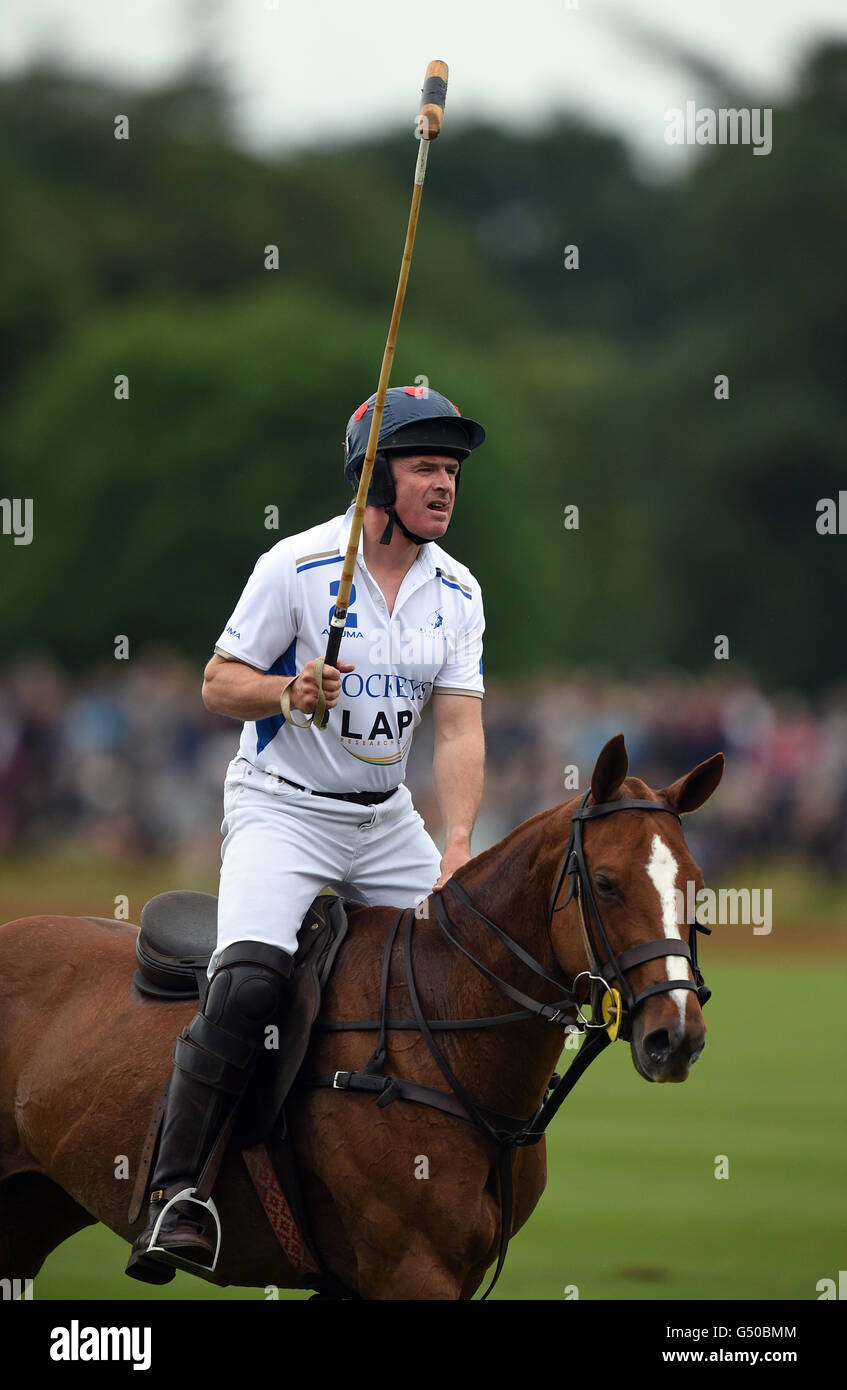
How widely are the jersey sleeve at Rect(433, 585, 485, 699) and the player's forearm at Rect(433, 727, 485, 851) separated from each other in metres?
0.13

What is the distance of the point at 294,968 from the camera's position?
5301 millimetres

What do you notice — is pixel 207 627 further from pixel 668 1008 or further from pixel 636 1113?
pixel 668 1008

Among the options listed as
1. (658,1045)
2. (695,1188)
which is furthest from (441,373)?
(658,1045)

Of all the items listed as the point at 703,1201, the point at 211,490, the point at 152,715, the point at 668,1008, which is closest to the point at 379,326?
Answer: the point at 211,490

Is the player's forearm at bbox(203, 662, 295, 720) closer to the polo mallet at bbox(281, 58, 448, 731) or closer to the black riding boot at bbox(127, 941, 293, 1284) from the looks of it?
the polo mallet at bbox(281, 58, 448, 731)

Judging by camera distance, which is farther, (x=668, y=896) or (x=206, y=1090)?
(x=206, y=1090)

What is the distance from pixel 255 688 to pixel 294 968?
0.80 meters

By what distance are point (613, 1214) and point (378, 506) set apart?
16.8ft

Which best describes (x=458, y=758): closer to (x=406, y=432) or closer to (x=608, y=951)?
(x=406, y=432)

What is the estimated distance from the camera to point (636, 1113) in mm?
12461

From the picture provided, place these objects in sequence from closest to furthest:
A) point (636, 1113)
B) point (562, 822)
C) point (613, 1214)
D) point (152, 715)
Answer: point (562, 822)
point (613, 1214)
point (636, 1113)
point (152, 715)

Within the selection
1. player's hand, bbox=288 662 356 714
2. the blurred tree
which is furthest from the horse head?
the blurred tree

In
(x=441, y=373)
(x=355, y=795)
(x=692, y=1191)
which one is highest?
(x=441, y=373)

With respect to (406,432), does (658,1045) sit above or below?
below
